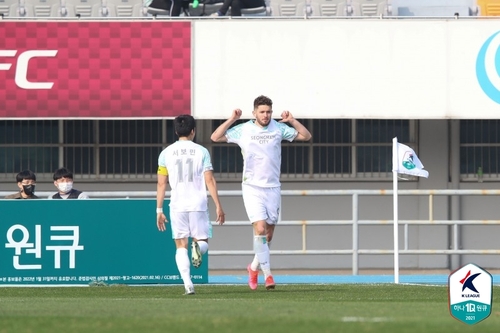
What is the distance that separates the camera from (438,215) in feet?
66.9

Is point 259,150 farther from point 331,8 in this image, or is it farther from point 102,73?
point 331,8

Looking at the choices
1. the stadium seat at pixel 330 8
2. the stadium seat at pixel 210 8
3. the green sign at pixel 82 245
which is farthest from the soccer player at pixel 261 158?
the stadium seat at pixel 330 8

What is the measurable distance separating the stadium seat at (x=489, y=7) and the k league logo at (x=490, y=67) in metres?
0.79

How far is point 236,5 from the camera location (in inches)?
757

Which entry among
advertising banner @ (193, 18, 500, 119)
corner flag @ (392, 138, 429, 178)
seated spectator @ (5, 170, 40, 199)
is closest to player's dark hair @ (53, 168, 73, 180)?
seated spectator @ (5, 170, 40, 199)

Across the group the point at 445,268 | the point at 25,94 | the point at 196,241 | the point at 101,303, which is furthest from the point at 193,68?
the point at 101,303

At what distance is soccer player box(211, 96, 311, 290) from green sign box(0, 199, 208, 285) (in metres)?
1.66

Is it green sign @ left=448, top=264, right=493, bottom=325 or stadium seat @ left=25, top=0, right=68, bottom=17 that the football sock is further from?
stadium seat @ left=25, top=0, right=68, bottom=17

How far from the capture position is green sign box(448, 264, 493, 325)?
746cm

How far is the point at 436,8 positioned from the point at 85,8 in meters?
5.31

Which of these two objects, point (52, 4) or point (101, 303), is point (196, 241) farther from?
point (52, 4)

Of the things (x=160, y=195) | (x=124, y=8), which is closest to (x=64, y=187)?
(x=160, y=195)

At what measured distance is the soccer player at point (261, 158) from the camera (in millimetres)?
12336

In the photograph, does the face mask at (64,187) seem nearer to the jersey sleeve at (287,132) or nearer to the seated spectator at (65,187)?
the seated spectator at (65,187)
